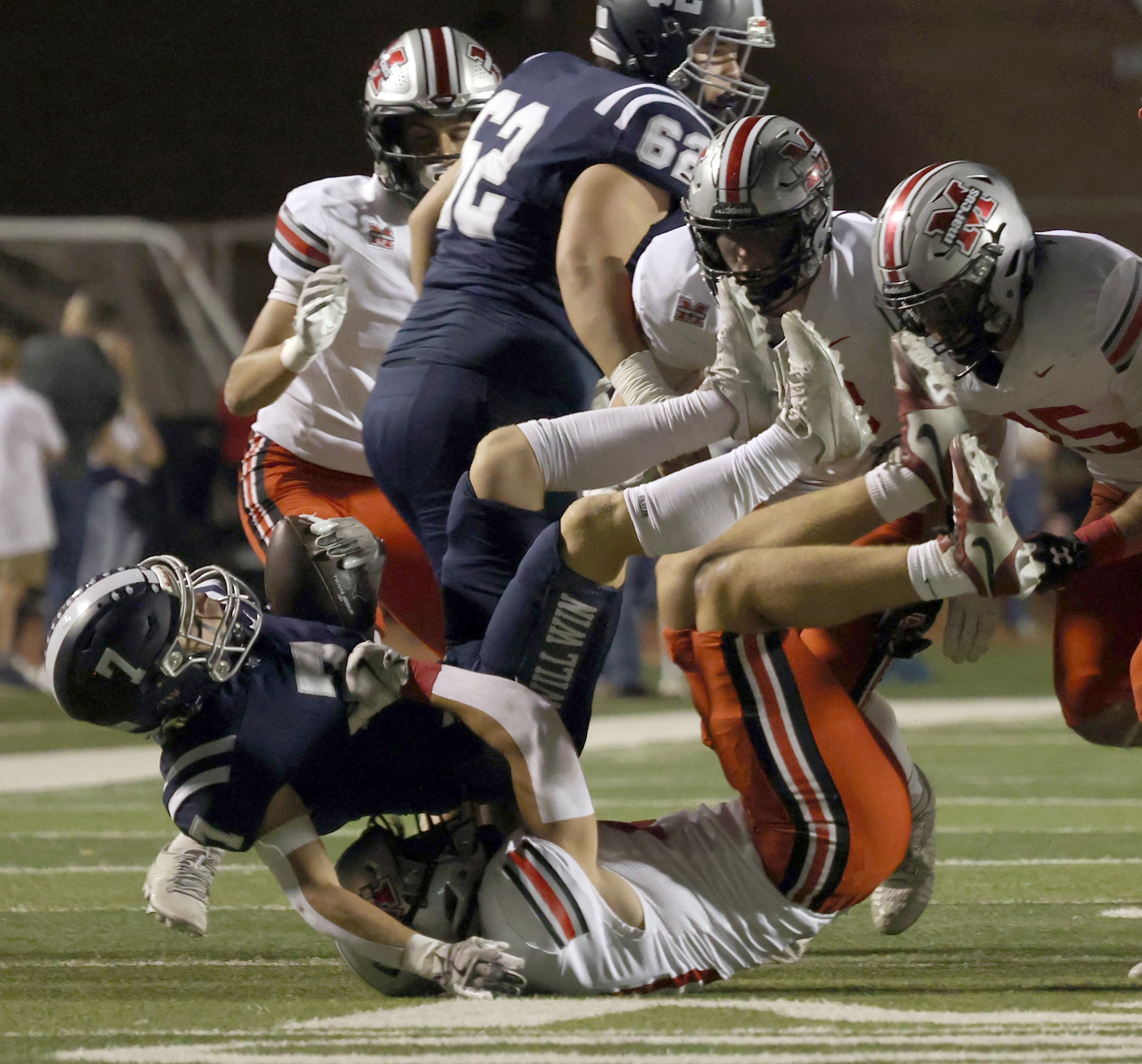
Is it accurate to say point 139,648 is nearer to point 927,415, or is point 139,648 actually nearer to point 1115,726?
point 927,415

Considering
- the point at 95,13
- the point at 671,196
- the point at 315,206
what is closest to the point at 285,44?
the point at 95,13

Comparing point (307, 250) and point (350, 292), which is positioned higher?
point (307, 250)

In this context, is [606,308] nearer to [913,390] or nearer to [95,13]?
[913,390]

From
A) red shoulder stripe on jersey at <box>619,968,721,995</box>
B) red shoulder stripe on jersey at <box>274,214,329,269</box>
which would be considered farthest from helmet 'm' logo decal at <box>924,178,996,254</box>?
red shoulder stripe on jersey at <box>274,214,329,269</box>

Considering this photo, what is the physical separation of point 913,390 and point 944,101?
40.6ft

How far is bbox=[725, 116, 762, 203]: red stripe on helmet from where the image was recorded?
3195mm

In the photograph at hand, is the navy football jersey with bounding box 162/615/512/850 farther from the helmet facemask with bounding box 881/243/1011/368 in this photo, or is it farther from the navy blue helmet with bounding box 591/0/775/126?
the navy blue helmet with bounding box 591/0/775/126

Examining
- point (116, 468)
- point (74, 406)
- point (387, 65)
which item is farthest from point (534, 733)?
point (116, 468)

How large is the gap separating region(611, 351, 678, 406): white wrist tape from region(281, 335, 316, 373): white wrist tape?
863mm

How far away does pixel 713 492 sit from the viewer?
9.81ft

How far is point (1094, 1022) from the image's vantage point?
8.25 feet

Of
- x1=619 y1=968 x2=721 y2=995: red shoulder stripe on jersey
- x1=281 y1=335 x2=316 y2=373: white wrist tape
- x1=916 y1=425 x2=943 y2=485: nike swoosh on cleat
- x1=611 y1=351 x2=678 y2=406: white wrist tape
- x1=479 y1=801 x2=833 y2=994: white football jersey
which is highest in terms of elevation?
x1=916 y1=425 x2=943 y2=485: nike swoosh on cleat

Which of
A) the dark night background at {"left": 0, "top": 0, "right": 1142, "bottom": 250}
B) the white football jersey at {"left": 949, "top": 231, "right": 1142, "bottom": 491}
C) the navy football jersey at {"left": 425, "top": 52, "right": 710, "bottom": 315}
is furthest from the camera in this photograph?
the dark night background at {"left": 0, "top": 0, "right": 1142, "bottom": 250}

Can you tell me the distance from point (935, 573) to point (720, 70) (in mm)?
1340
